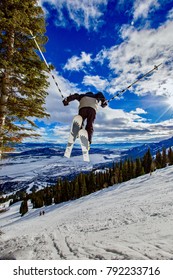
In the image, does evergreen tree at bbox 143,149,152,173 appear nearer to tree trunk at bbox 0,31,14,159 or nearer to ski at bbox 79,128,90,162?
ski at bbox 79,128,90,162

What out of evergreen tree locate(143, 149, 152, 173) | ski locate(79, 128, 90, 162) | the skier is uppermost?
the skier

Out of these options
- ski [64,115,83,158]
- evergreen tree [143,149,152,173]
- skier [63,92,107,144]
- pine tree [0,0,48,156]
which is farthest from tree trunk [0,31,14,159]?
evergreen tree [143,149,152,173]

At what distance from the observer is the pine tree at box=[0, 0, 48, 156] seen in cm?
887

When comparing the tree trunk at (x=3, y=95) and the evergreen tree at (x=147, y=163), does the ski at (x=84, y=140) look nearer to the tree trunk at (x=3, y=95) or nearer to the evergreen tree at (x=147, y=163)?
the tree trunk at (x=3, y=95)

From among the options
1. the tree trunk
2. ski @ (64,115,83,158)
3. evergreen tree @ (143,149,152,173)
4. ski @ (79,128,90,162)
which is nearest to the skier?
ski @ (79,128,90,162)

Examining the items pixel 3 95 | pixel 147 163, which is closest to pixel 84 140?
pixel 3 95

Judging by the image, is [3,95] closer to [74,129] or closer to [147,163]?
[74,129]

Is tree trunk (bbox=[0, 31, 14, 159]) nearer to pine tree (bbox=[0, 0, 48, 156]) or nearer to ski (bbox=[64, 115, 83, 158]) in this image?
pine tree (bbox=[0, 0, 48, 156])

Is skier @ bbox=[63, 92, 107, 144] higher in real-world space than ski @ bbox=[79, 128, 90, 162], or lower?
higher

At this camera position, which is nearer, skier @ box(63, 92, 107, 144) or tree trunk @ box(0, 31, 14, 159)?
tree trunk @ box(0, 31, 14, 159)

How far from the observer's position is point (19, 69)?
9.08 meters
